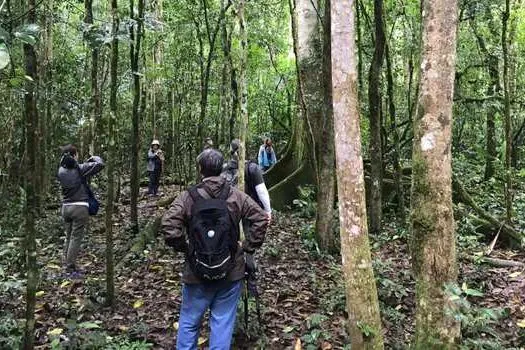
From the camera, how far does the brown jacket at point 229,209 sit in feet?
14.7

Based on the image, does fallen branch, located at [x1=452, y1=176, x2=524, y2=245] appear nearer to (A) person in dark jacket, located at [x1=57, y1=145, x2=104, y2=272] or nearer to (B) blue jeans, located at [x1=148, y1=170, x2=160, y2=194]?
(A) person in dark jacket, located at [x1=57, y1=145, x2=104, y2=272]

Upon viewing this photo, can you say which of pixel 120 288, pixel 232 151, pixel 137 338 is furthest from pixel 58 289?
pixel 232 151

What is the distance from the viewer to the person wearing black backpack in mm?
4402

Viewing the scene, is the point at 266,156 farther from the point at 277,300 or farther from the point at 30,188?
the point at 30,188

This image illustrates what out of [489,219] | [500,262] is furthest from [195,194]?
[489,219]

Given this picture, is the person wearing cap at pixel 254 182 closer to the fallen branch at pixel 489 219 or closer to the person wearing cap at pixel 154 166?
the fallen branch at pixel 489 219

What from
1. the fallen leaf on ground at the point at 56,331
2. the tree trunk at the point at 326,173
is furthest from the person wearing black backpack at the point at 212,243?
the tree trunk at the point at 326,173

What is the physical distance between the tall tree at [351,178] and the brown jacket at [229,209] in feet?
2.71

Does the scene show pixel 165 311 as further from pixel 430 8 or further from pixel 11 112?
pixel 11 112

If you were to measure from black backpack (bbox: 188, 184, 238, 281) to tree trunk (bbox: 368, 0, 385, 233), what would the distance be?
6.09 meters

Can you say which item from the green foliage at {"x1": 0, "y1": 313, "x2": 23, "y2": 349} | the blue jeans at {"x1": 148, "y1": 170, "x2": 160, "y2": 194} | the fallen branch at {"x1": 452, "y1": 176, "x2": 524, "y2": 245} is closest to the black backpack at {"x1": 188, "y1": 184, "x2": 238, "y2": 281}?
the green foliage at {"x1": 0, "y1": 313, "x2": 23, "y2": 349}

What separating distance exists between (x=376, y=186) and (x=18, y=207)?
27.2 feet

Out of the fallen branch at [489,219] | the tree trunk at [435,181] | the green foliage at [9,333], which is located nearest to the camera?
the tree trunk at [435,181]

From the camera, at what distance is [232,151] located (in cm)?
693
